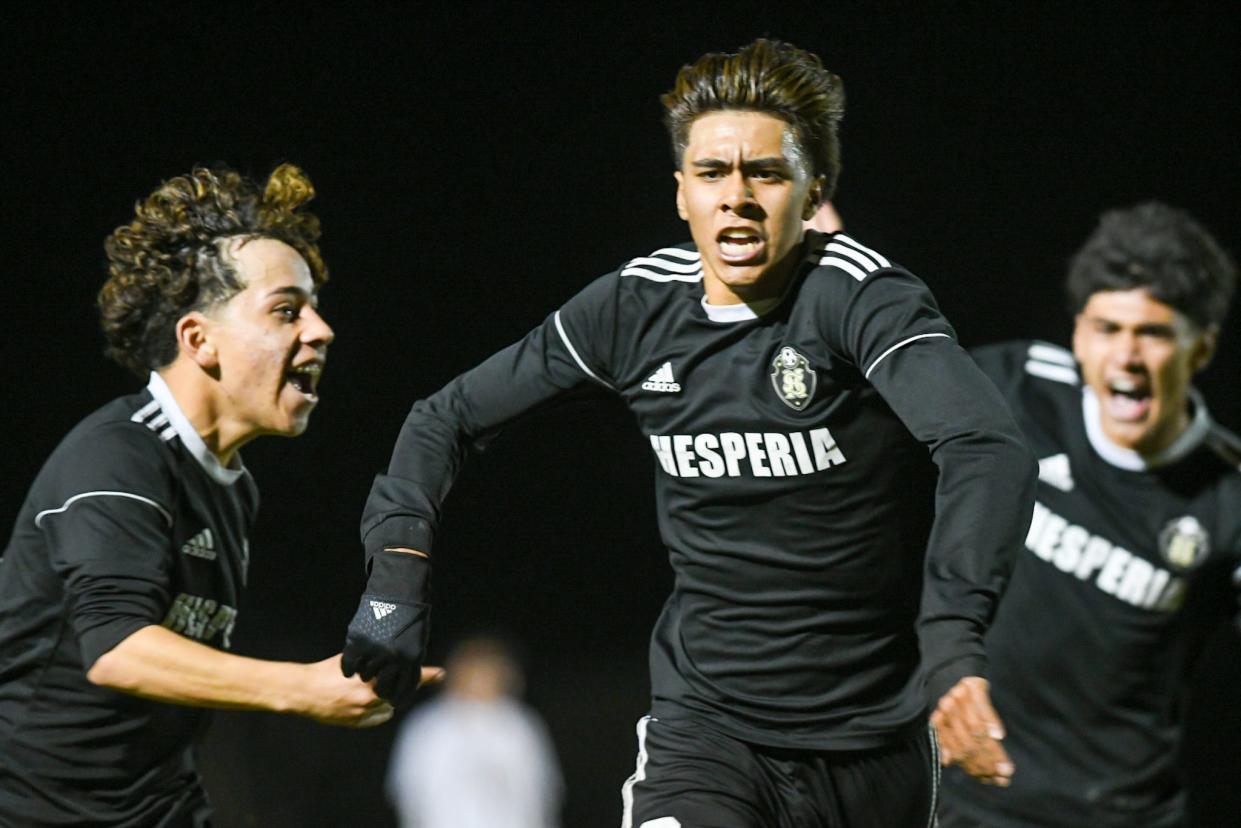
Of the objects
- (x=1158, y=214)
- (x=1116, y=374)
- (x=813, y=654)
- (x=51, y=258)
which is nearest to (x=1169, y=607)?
(x=1116, y=374)

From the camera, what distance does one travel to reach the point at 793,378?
2.66 meters

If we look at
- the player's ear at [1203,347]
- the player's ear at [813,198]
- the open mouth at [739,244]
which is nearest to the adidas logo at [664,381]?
the open mouth at [739,244]

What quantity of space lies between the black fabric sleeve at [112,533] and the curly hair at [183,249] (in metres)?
0.47

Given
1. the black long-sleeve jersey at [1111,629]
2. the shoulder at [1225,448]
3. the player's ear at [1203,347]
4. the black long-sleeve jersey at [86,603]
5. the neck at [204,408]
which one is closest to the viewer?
the black long-sleeve jersey at [86,603]

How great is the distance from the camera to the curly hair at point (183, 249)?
356cm

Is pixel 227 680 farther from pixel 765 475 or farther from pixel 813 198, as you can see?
pixel 813 198

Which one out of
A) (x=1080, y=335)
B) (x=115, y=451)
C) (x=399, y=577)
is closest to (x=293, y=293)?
(x=115, y=451)

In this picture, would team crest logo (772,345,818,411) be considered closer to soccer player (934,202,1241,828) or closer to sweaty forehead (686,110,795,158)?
sweaty forehead (686,110,795,158)

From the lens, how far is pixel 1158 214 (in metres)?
4.33

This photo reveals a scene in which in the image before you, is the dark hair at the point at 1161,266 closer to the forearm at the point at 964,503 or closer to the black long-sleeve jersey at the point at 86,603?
the forearm at the point at 964,503

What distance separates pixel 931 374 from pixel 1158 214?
2242 millimetres

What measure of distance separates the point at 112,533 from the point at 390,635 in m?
0.65

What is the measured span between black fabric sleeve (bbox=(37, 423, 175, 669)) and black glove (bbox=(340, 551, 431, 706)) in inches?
19.1

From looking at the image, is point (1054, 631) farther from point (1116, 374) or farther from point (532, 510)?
point (532, 510)
